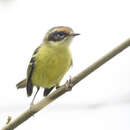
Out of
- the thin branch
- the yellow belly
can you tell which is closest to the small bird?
the yellow belly

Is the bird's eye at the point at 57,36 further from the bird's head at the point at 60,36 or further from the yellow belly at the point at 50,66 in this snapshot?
the yellow belly at the point at 50,66

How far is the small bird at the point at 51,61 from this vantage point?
2.52 meters

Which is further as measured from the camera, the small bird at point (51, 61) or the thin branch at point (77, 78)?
the small bird at point (51, 61)

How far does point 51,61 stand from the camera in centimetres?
257

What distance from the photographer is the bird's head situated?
2529 mm

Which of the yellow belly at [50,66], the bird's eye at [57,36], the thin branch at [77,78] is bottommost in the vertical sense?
the yellow belly at [50,66]

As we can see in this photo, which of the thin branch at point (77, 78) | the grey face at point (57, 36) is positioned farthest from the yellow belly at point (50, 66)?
the thin branch at point (77, 78)

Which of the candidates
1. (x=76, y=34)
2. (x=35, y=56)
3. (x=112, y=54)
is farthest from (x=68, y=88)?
(x=35, y=56)

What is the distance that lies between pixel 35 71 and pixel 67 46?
41 centimetres

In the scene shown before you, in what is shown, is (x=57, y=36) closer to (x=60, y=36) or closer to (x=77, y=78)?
(x=60, y=36)

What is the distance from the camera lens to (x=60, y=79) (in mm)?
2596

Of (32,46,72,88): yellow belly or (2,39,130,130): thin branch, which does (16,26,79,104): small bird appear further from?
(2,39,130,130): thin branch

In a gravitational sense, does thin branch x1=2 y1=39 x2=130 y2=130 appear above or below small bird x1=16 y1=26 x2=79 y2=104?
above

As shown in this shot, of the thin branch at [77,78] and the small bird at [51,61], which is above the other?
the thin branch at [77,78]
